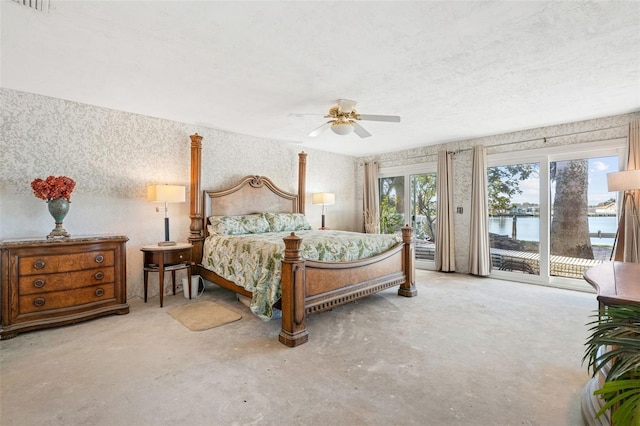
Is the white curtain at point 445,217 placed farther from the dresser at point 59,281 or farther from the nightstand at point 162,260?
the dresser at point 59,281

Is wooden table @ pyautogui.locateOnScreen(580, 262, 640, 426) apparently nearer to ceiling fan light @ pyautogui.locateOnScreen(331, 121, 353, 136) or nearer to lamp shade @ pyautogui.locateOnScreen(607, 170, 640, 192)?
lamp shade @ pyautogui.locateOnScreen(607, 170, 640, 192)

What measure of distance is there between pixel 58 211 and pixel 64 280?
2.28 feet

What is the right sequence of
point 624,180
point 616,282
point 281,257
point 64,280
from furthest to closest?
point 624,180 < point 64,280 < point 281,257 < point 616,282

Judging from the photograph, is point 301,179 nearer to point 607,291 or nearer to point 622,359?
point 607,291

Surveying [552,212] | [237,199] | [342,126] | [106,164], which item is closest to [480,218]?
[552,212]

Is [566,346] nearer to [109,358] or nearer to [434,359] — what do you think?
[434,359]

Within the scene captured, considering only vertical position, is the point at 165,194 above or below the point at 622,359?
above

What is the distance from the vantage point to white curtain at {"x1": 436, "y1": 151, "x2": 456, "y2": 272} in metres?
5.36

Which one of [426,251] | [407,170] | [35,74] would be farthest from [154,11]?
[426,251]

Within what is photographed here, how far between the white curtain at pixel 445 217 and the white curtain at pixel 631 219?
83.5 inches

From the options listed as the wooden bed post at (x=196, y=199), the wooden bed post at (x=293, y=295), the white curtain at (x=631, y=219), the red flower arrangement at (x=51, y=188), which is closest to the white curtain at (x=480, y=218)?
the white curtain at (x=631, y=219)

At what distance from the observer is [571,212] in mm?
4387

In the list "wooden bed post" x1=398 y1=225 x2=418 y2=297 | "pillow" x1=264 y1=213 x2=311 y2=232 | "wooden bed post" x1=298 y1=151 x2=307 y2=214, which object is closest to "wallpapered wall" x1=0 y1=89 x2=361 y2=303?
"wooden bed post" x1=298 y1=151 x2=307 y2=214

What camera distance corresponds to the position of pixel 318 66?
2539 millimetres
